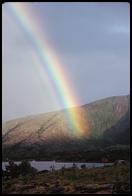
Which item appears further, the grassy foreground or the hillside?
the hillside

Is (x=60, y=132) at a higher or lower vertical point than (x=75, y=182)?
higher

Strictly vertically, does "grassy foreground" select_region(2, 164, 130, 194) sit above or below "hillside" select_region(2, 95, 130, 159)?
below

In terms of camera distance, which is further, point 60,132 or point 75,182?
point 60,132

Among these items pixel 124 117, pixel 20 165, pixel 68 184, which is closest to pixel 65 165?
pixel 68 184
